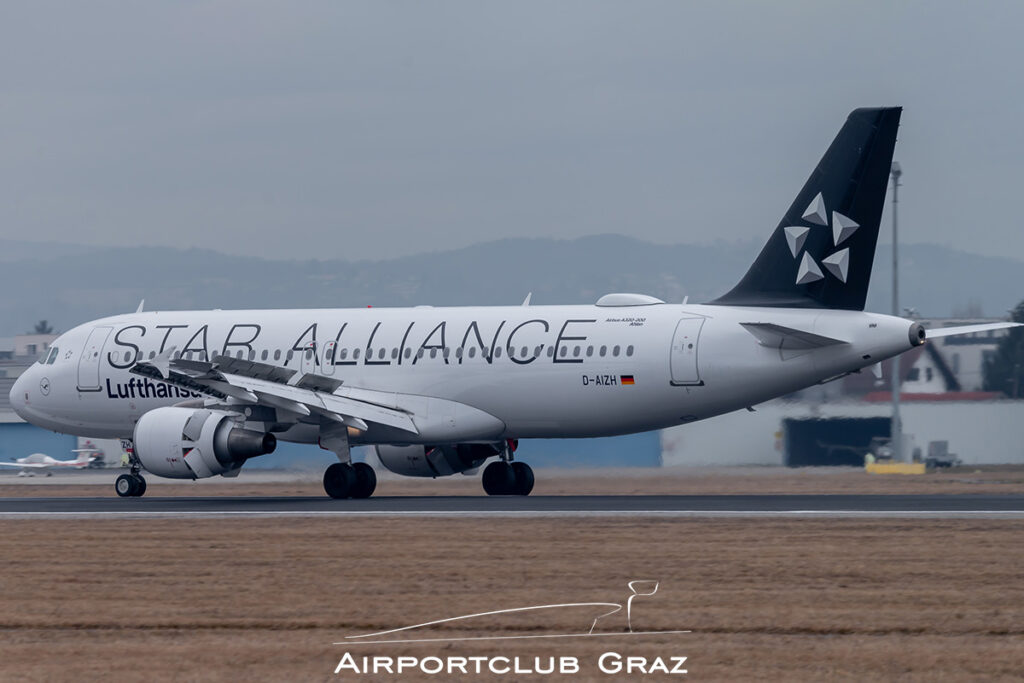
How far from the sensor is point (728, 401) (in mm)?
31547

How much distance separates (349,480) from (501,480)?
4068mm

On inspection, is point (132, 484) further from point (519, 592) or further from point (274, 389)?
point (519, 592)

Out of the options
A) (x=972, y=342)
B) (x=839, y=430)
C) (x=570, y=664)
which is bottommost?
(x=570, y=664)

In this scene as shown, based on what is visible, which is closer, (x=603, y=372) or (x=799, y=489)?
(x=603, y=372)

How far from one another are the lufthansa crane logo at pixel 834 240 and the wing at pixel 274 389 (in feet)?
31.3

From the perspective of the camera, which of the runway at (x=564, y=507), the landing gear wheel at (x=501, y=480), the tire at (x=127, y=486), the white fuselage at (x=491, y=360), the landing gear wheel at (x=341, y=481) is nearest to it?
the runway at (x=564, y=507)

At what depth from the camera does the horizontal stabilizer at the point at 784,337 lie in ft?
98.2

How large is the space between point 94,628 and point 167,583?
3.29 m

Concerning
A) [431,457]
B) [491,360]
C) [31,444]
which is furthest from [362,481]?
[31,444]

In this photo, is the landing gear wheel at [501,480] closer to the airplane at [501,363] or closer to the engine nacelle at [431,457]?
the airplane at [501,363]

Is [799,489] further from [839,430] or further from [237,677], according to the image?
[237,677]

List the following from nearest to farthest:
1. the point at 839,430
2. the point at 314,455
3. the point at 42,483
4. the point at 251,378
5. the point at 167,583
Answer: the point at 167,583 → the point at 251,378 → the point at 839,430 → the point at 314,455 → the point at 42,483

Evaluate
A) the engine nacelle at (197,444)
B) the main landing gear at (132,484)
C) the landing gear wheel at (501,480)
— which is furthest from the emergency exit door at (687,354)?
the main landing gear at (132,484)

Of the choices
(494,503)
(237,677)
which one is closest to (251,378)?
(494,503)
